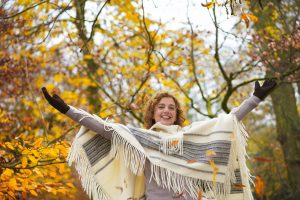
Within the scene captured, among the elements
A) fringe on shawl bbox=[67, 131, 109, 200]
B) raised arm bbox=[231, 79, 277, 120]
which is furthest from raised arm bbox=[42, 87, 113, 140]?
raised arm bbox=[231, 79, 277, 120]

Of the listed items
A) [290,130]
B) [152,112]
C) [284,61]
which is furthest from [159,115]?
[290,130]

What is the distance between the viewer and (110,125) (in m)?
2.94

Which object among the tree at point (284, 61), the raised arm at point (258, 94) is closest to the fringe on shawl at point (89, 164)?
the raised arm at point (258, 94)

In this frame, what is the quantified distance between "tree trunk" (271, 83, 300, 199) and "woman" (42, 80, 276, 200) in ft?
12.9

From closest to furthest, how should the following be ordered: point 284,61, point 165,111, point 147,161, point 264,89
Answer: point 264,89, point 147,161, point 165,111, point 284,61

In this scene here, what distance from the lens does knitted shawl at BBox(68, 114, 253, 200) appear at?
290 cm

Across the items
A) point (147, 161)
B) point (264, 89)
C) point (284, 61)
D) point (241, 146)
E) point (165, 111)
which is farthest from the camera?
point (284, 61)

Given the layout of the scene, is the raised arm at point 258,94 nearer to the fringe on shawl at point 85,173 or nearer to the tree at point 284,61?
the fringe on shawl at point 85,173

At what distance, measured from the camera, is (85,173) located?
121 inches

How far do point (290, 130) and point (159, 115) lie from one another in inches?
168

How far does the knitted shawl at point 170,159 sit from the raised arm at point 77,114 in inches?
1.9

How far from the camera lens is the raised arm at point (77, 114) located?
2756 mm

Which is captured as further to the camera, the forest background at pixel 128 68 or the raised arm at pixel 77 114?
the forest background at pixel 128 68

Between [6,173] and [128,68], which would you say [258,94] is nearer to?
[6,173]
